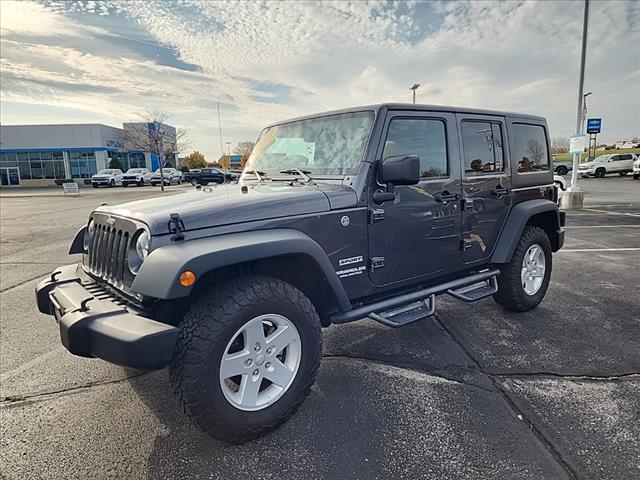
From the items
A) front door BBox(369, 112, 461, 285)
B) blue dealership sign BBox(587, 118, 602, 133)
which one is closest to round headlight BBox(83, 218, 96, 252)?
front door BBox(369, 112, 461, 285)

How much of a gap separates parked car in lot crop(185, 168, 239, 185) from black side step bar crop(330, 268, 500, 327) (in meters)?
2.05

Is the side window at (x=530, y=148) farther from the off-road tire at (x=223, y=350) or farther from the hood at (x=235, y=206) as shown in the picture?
the off-road tire at (x=223, y=350)

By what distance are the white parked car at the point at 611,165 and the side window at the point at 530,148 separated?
32.5 meters

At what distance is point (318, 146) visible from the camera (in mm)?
3275

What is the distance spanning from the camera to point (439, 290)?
3443 millimetres

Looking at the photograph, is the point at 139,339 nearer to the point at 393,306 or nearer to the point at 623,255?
the point at 393,306

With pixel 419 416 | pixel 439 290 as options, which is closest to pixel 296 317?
pixel 419 416

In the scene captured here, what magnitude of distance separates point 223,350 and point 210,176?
30.2 meters

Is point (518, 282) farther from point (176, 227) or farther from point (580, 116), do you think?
point (580, 116)

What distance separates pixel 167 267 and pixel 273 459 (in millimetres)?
1180

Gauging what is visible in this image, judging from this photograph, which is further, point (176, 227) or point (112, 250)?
point (112, 250)

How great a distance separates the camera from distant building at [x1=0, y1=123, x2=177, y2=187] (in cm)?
4378

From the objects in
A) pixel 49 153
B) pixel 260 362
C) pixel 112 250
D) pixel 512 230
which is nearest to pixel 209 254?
pixel 260 362

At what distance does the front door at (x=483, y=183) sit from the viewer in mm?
3646
